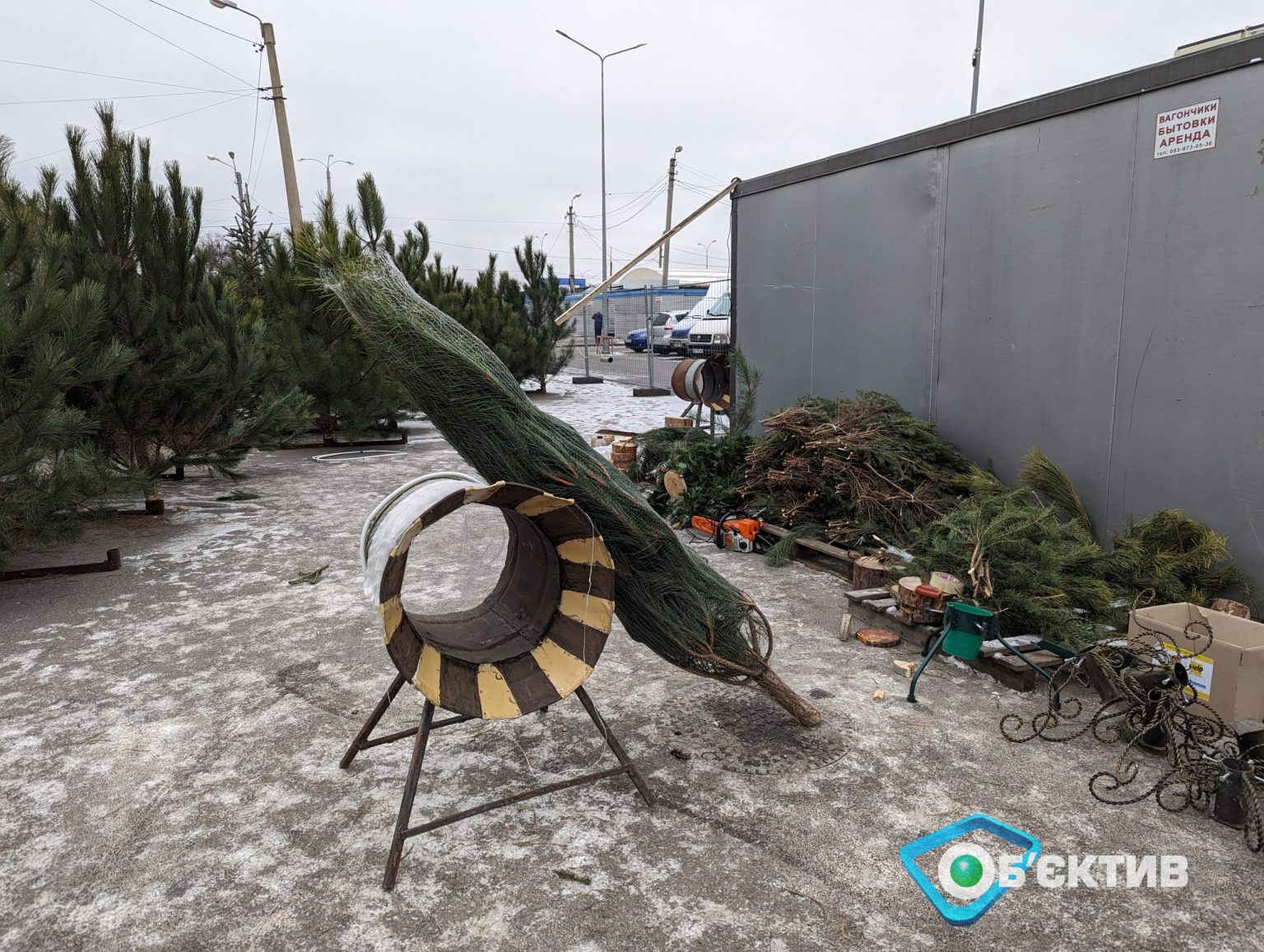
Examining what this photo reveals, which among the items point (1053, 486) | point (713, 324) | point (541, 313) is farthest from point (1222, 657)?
point (713, 324)

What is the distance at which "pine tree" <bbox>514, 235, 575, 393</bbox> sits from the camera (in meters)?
16.0

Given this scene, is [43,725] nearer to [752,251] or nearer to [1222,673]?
[1222,673]

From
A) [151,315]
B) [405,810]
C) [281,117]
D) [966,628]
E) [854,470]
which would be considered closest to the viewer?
[405,810]

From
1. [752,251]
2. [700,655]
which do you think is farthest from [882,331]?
[700,655]

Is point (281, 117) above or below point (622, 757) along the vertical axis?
above

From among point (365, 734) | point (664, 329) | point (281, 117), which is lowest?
point (365, 734)

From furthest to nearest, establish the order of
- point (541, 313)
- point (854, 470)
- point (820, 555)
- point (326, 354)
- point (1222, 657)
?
point (541, 313)
point (326, 354)
point (820, 555)
point (854, 470)
point (1222, 657)

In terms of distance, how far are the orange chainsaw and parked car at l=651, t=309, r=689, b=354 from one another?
21.3 meters

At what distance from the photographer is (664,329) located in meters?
29.2

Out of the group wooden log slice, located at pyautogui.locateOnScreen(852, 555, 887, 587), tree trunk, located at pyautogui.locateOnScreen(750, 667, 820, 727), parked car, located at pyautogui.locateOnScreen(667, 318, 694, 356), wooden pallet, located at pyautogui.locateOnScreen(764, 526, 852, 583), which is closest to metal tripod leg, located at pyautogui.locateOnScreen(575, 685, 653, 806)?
tree trunk, located at pyautogui.locateOnScreen(750, 667, 820, 727)

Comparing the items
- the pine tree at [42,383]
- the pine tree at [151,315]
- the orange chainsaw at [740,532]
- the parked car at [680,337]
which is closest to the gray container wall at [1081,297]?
the orange chainsaw at [740,532]

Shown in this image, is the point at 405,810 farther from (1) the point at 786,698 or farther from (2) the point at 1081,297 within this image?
(2) the point at 1081,297

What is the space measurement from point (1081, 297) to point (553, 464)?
4.37 metres

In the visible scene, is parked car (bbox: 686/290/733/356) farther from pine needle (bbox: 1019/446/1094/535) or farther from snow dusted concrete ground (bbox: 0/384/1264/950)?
snow dusted concrete ground (bbox: 0/384/1264/950)
